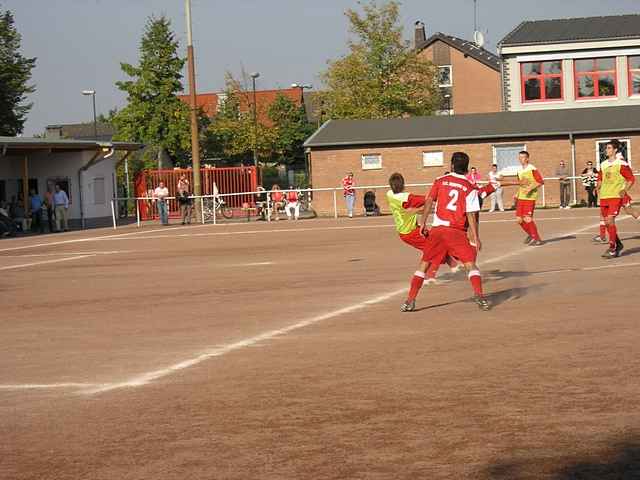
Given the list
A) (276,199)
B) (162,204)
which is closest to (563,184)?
(276,199)

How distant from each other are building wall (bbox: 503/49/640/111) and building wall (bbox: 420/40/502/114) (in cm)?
2422

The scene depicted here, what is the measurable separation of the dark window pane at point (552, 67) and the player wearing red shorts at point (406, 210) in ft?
139

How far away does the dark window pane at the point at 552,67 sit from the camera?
56.8 metres

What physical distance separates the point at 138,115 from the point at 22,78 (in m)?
7.49

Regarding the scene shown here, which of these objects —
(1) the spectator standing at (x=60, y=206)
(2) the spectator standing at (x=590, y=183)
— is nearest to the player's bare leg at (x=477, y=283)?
(2) the spectator standing at (x=590, y=183)

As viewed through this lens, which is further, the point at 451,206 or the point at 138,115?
the point at 138,115

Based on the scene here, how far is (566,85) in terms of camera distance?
5650 centimetres

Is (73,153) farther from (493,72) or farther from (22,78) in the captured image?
(493,72)

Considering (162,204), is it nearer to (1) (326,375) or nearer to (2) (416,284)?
(2) (416,284)

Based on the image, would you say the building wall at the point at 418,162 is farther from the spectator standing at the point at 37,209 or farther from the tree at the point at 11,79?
the tree at the point at 11,79

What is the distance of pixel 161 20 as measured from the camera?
71125 mm

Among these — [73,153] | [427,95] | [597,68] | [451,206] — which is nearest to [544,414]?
[451,206]

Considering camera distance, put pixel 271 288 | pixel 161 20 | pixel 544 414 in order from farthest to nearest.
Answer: pixel 161 20
pixel 271 288
pixel 544 414

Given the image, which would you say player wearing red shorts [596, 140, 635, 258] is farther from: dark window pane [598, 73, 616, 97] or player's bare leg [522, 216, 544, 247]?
dark window pane [598, 73, 616, 97]
